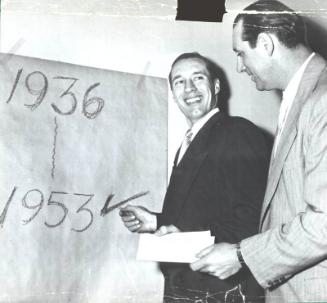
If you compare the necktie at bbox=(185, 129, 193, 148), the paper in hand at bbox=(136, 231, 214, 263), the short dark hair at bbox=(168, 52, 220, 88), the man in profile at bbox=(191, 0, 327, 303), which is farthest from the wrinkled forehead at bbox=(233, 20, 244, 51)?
the paper in hand at bbox=(136, 231, 214, 263)

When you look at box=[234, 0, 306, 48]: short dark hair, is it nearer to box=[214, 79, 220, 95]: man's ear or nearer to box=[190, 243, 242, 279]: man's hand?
box=[214, 79, 220, 95]: man's ear

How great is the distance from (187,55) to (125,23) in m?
0.16

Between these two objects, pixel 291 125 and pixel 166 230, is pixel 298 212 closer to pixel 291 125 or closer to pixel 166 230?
pixel 291 125

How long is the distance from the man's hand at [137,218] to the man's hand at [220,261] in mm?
185

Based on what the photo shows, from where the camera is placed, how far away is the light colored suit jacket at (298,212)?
688mm

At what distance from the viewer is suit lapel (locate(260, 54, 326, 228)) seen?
775 millimetres

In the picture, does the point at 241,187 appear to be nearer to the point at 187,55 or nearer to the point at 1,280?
the point at 187,55

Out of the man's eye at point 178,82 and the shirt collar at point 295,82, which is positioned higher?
the man's eye at point 178,82

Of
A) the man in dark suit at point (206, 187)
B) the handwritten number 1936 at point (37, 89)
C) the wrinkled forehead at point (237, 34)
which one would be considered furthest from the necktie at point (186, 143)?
the handwritten number 1936 at point (37, 89)

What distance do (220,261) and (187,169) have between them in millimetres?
244

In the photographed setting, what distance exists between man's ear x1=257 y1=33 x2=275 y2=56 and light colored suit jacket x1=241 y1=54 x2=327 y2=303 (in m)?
0.11

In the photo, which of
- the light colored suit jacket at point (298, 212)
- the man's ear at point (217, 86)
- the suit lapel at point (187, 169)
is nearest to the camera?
the light colored suit jacket at point (298, 212)

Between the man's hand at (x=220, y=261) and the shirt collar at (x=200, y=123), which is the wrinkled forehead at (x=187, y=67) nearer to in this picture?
the shirt collar at (x=200, y=123)

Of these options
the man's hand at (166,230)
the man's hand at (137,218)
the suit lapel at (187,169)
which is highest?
the suit lapel at (187,169)
